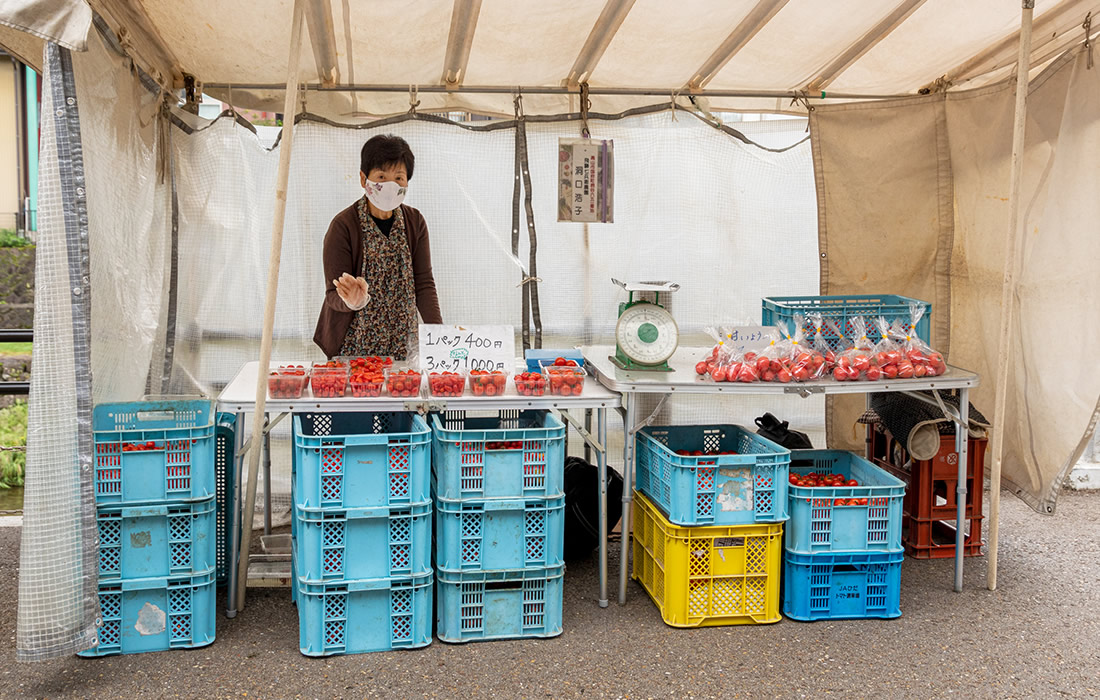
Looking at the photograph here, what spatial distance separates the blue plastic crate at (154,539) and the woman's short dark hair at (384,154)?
5.20 feet

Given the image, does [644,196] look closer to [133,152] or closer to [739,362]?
[739,362]

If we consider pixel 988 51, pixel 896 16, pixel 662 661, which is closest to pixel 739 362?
pixel 662 661

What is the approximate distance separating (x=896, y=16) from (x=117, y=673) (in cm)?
417

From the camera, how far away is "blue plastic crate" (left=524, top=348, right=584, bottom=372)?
3901 mm

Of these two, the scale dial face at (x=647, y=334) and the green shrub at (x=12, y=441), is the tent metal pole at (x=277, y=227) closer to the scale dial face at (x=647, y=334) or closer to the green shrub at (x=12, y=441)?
the scale dial face at (x=647, y=334)

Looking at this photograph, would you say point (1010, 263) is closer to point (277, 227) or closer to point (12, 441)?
point (277, 227)

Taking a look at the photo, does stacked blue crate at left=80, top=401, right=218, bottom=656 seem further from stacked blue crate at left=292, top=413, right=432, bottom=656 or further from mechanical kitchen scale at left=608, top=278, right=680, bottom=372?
mechanical kitchen scale at left=608, top=278, right=680, bottom=372

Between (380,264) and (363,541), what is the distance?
1427mm

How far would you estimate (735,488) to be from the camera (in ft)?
12.0

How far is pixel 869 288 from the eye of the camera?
5.34 metres

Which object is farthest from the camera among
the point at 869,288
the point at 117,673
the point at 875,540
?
the point at 869,288

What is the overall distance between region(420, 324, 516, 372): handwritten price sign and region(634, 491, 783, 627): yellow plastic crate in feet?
3.04

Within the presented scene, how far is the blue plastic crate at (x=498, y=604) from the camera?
11.5 ft

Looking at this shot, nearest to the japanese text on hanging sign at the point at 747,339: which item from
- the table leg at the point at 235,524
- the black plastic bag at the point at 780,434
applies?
the black plastic bag at the point at 780,434
